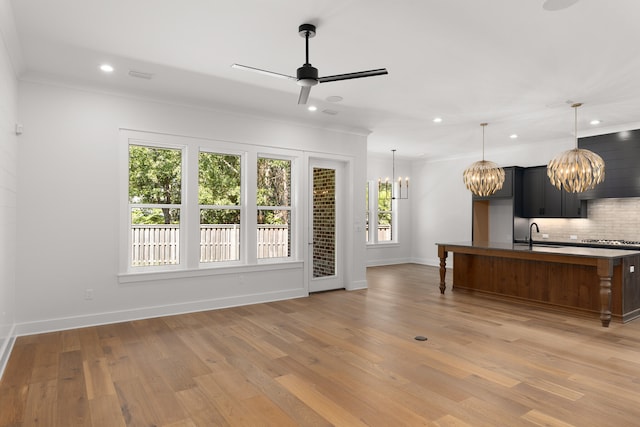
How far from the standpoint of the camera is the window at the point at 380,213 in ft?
33.1

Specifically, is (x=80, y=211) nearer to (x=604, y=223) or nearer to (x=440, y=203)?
(x=440, y=203)

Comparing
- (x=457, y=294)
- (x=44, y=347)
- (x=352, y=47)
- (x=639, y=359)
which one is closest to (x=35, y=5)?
(x=352, y=47)

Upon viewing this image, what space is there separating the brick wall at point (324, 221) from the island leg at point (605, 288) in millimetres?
3796

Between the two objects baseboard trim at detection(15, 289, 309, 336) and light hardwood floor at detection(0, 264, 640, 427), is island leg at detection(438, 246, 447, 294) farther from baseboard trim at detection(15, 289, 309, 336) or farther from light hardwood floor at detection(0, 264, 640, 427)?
baseboard trim at detection(15, 289, 309, 336)

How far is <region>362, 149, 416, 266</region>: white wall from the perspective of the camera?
32.9 feet

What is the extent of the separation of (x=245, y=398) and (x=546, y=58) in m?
4.12

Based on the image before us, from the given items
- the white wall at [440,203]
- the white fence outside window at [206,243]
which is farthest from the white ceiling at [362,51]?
the white wall at [440,203]

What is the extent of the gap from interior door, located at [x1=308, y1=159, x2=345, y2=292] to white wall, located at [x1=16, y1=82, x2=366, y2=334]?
175 centimetres

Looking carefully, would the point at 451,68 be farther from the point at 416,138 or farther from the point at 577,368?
the point at 416,138

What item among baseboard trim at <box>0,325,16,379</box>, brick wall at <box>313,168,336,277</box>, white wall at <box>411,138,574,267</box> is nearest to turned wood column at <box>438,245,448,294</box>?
brick wall at <box>313,168,336,277</box>

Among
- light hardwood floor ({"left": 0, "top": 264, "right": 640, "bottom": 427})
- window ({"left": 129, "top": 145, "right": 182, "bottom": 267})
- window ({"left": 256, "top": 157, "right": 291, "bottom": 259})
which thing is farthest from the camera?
window ({"left": 256, "top": 157, "right": 291, "bottom": 259})

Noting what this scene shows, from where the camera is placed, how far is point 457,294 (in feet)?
21.3

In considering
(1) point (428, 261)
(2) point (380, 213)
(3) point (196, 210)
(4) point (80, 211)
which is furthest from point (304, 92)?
(1) point (428, 261)

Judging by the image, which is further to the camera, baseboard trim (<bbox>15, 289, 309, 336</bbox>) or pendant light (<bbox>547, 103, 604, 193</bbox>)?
pendant light (<bbox>547, 103, 604, 193</bbox>)
